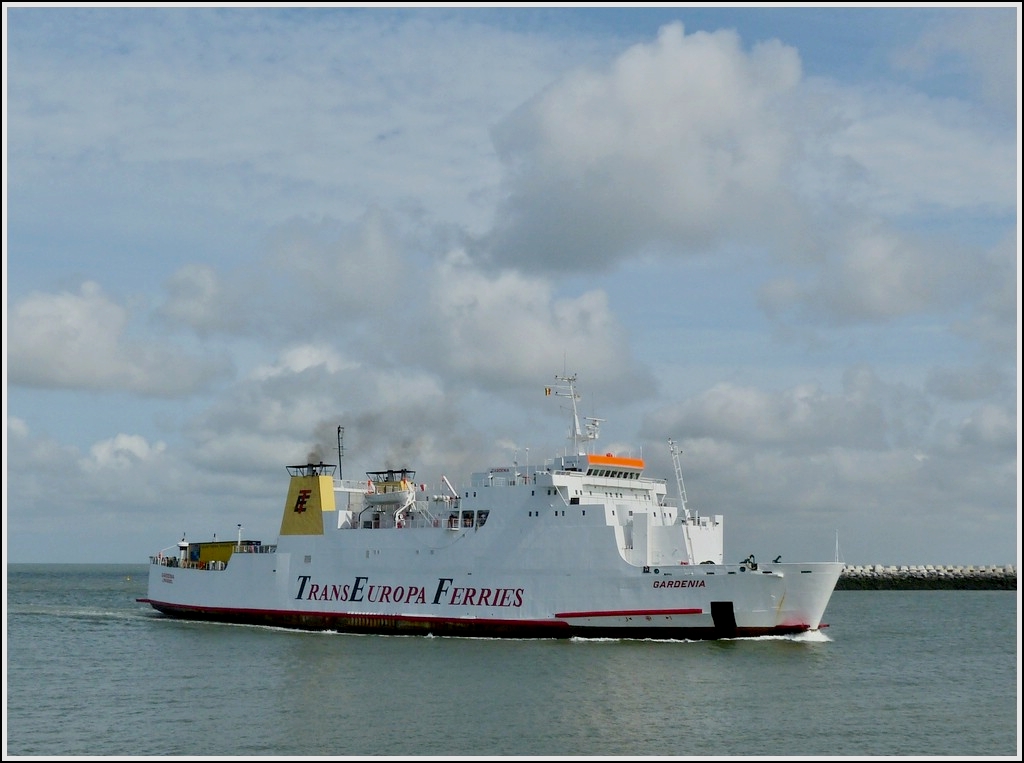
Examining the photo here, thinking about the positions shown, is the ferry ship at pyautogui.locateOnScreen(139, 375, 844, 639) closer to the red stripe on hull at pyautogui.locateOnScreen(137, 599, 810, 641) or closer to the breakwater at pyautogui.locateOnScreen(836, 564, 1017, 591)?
the red stripe on hull at pyautogui.locateOnScreen(137, 599, 810, 641)

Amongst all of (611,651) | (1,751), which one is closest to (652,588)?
(611,651)

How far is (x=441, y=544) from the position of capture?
3125cm

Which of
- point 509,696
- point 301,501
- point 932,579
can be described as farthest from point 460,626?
point 932,579

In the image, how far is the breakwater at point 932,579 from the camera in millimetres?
69125

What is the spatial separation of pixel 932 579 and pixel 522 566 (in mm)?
49352

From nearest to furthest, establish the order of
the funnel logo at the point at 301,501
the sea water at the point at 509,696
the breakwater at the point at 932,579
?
the sea water at the point at 509,696
the funnel logo at the point at 301,501
the breakwater at the point at 932,579

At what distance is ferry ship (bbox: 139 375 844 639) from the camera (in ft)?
90.7

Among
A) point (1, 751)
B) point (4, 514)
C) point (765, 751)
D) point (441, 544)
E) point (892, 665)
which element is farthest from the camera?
point (441, 544)

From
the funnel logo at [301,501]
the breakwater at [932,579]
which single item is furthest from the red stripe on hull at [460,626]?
the breakwater at [932,579]

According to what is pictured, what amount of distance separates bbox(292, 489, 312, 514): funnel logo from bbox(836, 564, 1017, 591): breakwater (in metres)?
46.2

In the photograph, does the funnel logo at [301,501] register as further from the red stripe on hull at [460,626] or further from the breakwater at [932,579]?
the breakwater at [932,579]

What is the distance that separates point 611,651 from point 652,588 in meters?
2.21

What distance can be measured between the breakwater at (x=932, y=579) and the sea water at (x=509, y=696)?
38.6 metres

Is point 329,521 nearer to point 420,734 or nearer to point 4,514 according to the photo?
point 420,734
